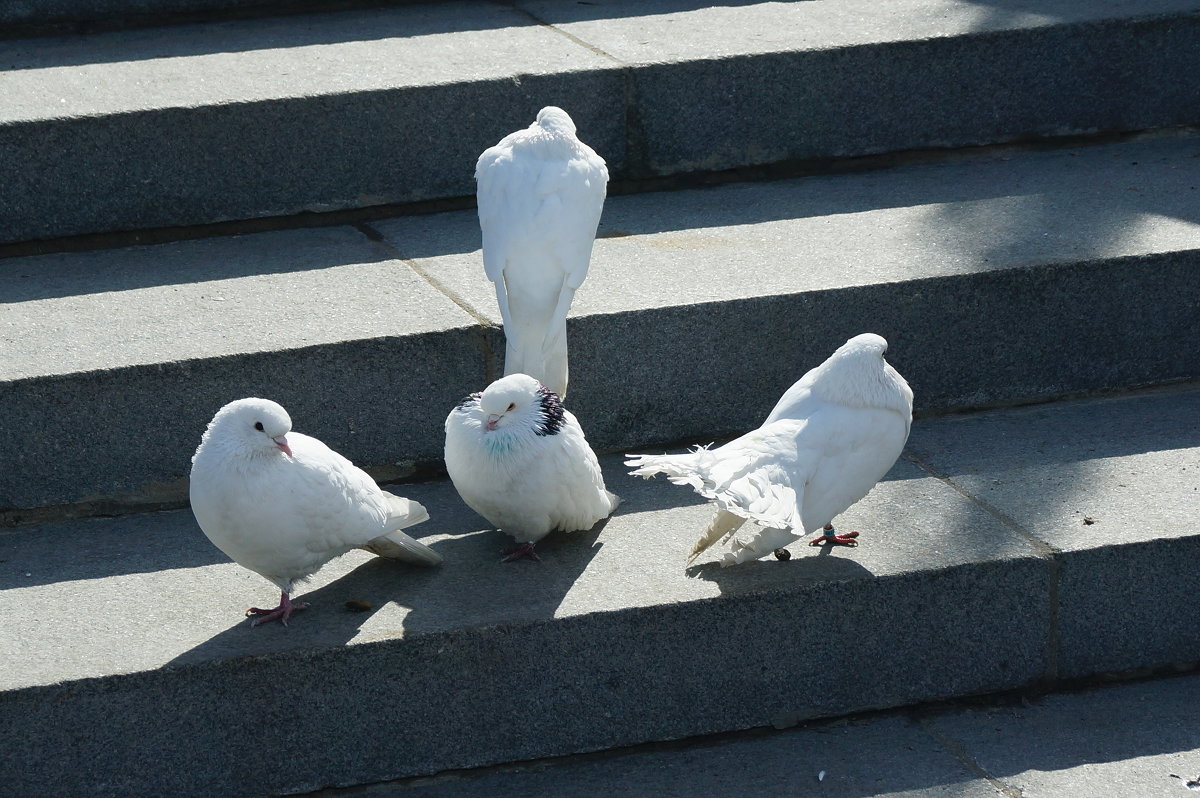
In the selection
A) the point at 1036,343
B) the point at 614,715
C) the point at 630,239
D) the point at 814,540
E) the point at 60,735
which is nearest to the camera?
the point at 60,735

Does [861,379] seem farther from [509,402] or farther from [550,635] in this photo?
[550,635]

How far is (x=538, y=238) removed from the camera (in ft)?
11.4

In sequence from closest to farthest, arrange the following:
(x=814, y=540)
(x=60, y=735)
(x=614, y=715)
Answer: (x=60, y=735), (x=614, y=715), (x=814, y=540)

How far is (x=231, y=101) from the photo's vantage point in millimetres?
4453

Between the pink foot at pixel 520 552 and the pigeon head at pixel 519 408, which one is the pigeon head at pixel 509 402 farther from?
the pink foot at pixel 520 552

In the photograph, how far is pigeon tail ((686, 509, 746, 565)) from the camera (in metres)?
3.14

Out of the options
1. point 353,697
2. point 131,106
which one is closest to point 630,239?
point 131,106

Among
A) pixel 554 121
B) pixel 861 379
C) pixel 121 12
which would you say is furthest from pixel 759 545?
pixel 121 12

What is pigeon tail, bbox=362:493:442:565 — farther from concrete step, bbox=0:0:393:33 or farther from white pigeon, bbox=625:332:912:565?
concrete step, bbox=0:0:393:33

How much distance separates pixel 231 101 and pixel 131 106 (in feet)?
1.03

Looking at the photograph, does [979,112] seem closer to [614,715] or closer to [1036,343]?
[1036,343]

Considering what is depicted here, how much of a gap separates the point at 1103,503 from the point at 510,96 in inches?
93.6

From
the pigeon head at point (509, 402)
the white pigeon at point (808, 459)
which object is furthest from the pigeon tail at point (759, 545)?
the pigeon head at point (509, 402)

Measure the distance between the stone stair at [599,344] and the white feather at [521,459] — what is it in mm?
137
